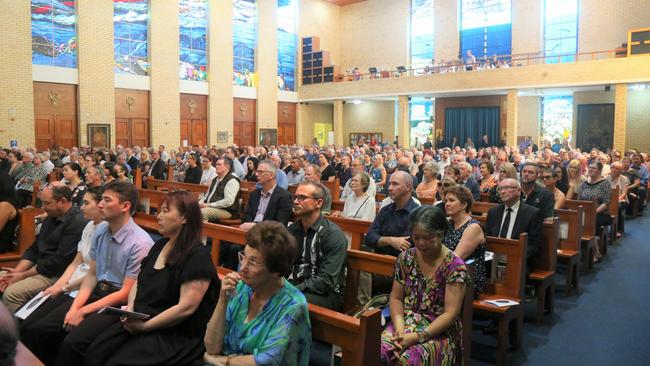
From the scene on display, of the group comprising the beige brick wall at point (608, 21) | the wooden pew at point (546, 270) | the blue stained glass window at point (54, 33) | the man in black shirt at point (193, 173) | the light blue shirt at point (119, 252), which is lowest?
the wooden pew at point (546, 270)

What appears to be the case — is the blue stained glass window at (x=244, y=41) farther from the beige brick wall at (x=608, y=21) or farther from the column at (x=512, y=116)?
the beige brick wall at (x=608, y=21)

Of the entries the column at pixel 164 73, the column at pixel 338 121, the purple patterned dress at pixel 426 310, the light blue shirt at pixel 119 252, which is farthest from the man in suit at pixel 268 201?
the column at pixel 338 121

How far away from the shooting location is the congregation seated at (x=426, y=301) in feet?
9.09

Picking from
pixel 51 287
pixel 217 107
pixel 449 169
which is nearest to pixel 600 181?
pixel 449 169

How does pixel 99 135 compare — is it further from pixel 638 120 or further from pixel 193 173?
pixel 638 120

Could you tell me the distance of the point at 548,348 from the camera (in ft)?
13.2

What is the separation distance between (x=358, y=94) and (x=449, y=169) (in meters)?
16.3

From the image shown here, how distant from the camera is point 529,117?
22.6 metres

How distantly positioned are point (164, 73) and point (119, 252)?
17.6 m

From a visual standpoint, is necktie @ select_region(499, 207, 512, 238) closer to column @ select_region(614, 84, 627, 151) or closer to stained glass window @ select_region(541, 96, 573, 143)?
column @ select_region(614, 84, 627, 151)

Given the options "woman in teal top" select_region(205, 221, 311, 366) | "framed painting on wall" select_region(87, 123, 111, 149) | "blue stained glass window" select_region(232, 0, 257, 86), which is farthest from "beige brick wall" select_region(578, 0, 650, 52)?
"woman in teal top" select_region(205, 221, 311, 366)

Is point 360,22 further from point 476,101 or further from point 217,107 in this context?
point 217,107

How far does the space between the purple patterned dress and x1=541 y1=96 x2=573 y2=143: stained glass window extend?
2090 cm

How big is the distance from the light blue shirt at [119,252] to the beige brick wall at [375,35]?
23856 millimetres
